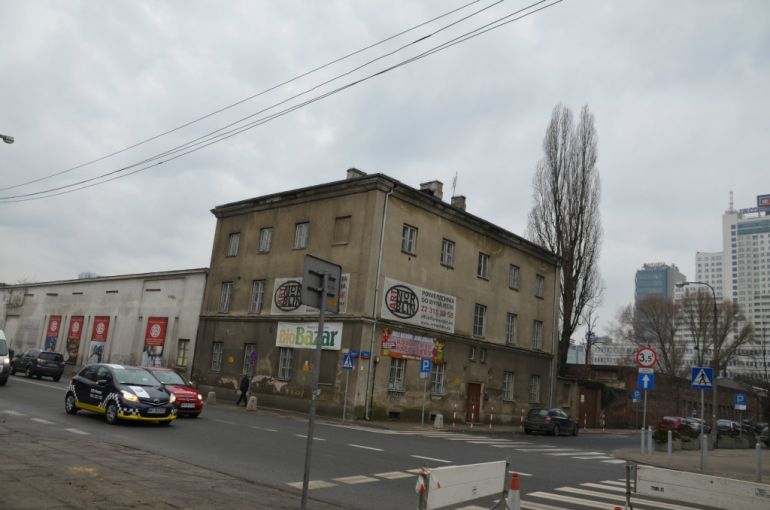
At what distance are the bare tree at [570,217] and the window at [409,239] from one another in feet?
47.1

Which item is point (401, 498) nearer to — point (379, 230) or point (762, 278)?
point (379, 230)

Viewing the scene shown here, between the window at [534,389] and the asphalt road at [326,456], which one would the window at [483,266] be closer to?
the window at [534,389]

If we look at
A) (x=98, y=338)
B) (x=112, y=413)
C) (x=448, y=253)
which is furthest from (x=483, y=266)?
(x=98, y=338)

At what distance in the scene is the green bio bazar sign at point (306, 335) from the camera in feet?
89.4

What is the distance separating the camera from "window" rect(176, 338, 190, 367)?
35.9 meters

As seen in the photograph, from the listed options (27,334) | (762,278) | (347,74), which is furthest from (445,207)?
(762,278)

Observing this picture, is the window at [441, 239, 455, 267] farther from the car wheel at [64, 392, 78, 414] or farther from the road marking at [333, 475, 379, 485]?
the road marking at [333, 475, 379, 485]

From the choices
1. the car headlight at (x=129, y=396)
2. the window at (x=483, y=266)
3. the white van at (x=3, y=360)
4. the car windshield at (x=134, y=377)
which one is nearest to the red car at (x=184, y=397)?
the car windshield at (x=134, y=377)

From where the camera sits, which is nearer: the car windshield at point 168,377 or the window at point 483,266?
the car windshield at point 168,377

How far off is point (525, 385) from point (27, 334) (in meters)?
44.7

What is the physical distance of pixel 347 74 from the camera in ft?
49.2

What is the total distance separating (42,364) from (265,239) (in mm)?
14535

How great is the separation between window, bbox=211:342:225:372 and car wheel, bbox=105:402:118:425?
17.6m

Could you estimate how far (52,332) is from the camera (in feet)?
166
